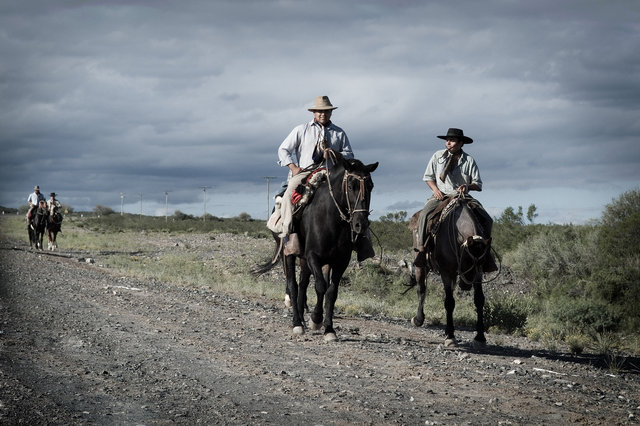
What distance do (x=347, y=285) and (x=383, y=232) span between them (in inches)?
690

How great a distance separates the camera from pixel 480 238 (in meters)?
10.3

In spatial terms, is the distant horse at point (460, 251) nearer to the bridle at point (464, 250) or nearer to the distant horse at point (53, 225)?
the bridle at point (464, 250)

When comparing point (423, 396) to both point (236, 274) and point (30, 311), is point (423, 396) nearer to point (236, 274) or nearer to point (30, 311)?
point (30, 311)

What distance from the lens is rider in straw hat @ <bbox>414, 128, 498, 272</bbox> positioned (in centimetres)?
1148

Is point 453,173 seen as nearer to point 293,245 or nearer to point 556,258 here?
point 293,245

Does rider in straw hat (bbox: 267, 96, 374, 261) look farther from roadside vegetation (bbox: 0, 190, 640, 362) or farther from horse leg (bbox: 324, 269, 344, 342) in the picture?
roadside vegetation (bbox: 0, 190, 640, 362)

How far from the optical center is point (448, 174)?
11656 mm

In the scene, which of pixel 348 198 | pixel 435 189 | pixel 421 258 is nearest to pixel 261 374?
pixel 348 198

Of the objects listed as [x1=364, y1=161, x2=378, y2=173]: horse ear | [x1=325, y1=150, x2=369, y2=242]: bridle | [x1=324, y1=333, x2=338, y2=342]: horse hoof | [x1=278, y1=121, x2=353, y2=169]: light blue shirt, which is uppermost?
[x1=278, y1=121, x2=353, y2=169]: light blue shirt

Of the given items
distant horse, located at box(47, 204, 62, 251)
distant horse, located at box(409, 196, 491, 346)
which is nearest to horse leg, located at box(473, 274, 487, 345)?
distant horse, located at box(409, 196, 491, 346)

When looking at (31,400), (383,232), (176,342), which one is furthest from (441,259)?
(383,232)

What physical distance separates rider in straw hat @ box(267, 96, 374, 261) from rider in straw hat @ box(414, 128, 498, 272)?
1491 millimetres

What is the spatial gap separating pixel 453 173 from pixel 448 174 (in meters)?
0.10

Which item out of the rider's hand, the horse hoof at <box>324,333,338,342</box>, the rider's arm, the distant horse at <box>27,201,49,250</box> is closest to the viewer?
the horse hoof at <box>324,333,338,342</box>
